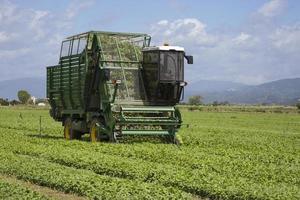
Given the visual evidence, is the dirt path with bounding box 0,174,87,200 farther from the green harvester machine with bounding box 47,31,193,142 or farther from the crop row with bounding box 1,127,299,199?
the green harvester machine with bounding box 47,31,193,142

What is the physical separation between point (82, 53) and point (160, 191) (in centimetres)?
1319

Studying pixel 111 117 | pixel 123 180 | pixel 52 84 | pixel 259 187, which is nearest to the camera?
pixel 259 187

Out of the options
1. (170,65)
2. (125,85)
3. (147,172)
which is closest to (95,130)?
(125,85)

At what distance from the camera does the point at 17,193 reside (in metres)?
10.8

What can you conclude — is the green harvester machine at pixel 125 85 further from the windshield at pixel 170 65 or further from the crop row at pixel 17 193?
the crop row at pixel 17 193

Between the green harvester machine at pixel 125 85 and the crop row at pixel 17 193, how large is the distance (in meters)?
9.66

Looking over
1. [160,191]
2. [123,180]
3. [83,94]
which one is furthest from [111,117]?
[160,191]

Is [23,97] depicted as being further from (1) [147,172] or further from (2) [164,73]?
(1) [147,172]

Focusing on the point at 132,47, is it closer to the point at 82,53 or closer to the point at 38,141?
the point at 82,53

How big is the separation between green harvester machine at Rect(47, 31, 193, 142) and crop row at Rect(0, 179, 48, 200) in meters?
9.66

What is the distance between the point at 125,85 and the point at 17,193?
38.7 ft

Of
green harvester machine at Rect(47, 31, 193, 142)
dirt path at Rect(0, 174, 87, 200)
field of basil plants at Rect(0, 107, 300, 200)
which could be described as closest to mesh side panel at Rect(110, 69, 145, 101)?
green harvester machine at Rect(47, 31, 193, 142)

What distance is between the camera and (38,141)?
2188cm

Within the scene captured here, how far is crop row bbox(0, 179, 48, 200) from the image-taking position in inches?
410
